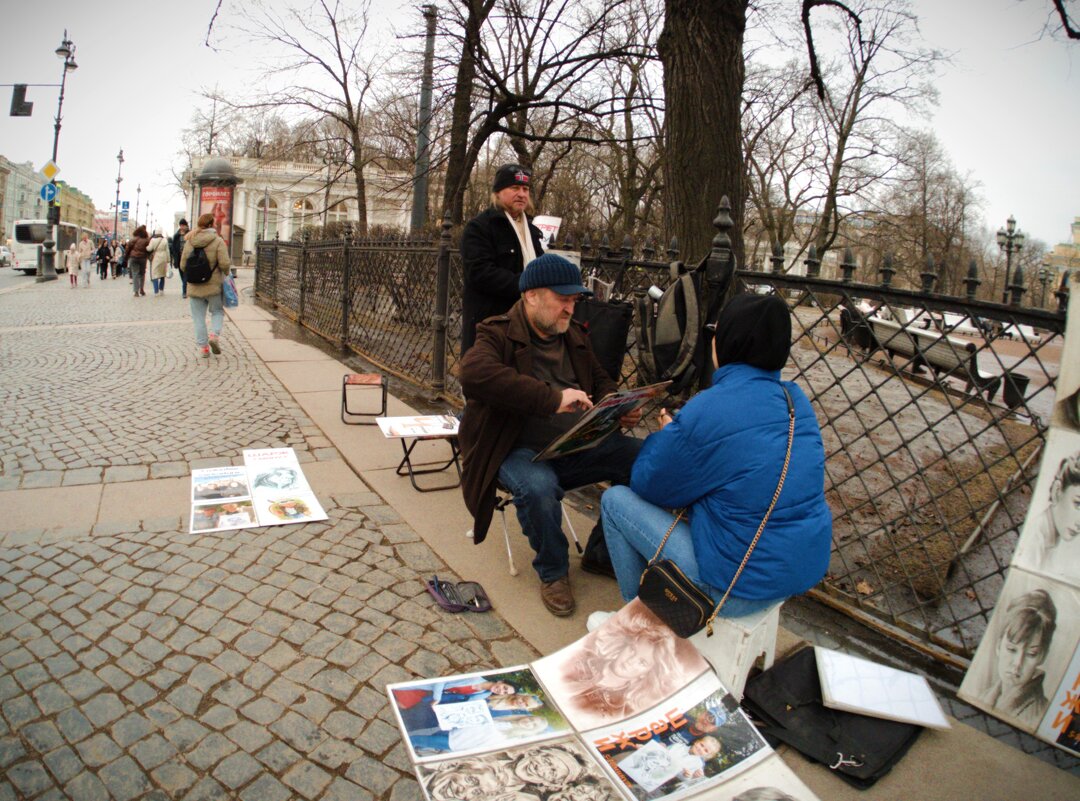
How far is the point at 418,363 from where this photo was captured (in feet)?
26.0

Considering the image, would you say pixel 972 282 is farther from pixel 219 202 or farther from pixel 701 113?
pixel 219 202

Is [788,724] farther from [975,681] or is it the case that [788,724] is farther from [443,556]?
[443,556]

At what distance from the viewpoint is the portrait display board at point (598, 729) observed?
187cm

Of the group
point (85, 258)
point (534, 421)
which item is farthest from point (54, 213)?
point (534, 421)

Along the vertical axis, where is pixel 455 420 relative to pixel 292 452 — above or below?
above

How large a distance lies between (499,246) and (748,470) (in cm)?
257

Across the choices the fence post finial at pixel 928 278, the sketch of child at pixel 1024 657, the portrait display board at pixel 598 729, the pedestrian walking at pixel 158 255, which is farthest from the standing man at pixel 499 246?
the pedestrian walking at pixel 158 255

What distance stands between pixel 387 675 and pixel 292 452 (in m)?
2.75

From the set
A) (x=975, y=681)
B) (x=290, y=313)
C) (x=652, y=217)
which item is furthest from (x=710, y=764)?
(x=652, y=217)

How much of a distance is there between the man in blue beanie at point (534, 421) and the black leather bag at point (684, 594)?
83 cm

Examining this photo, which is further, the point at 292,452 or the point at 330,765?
the point at 292,452

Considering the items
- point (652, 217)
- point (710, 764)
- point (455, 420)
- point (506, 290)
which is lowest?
point (710, 764)

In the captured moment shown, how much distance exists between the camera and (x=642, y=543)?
8.71 ft

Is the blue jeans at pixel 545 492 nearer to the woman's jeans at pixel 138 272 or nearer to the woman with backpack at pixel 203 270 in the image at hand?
the woman with backpack at pixel 203 270
